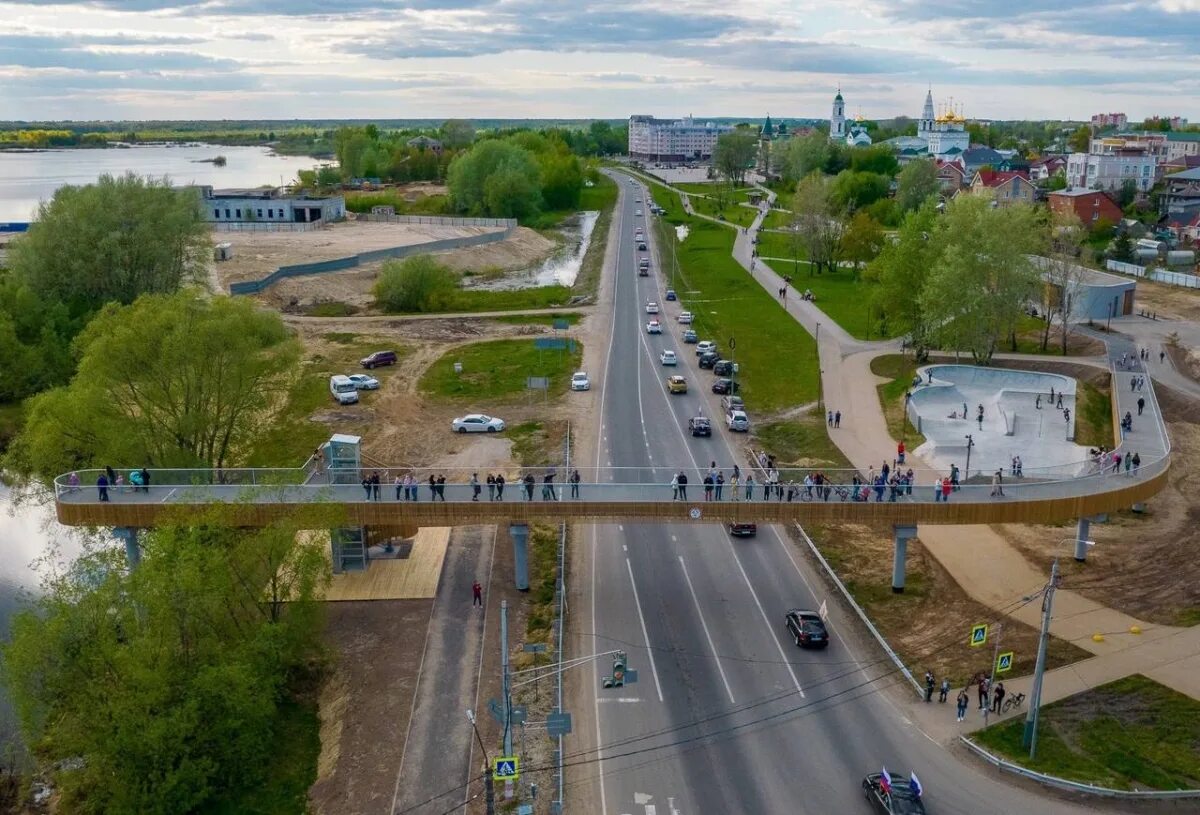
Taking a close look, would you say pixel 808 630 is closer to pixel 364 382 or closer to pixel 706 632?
pixel 706 632

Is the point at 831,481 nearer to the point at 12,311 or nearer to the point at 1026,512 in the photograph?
the point at 1026,512

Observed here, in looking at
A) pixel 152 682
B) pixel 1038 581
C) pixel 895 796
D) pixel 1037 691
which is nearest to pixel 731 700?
pixel 895 796

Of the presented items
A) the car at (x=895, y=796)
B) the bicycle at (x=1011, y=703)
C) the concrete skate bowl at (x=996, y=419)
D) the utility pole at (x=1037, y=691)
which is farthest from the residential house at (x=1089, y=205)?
the car at (x=895, y=796)

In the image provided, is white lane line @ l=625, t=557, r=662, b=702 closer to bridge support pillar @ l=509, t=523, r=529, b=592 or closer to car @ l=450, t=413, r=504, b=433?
bridge support pillar @ l=509, t=523, r=529, b=592

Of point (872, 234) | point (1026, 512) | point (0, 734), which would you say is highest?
point (872, 234)

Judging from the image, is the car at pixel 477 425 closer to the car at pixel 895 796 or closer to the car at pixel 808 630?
the car at pixel 808 630

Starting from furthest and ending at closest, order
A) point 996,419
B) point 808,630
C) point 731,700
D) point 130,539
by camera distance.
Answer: point 996,419 → point 130,539 → point 808,630 → point 731,700

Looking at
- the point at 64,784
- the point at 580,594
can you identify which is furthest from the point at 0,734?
the point at 580,594
